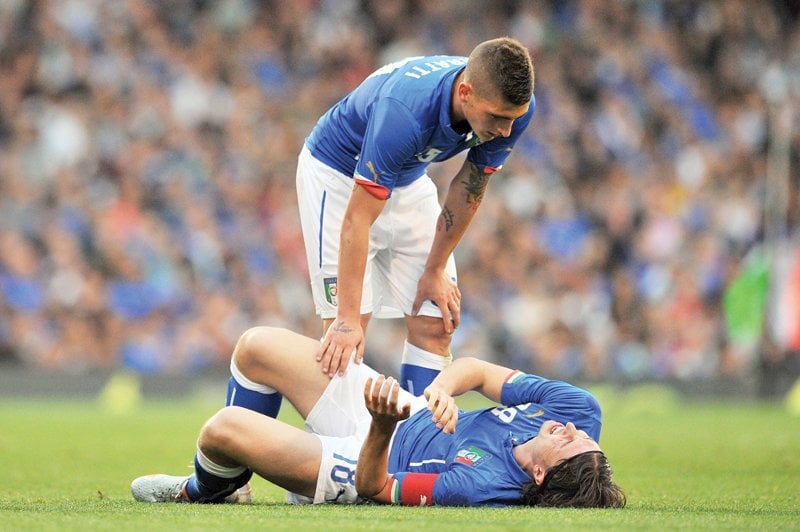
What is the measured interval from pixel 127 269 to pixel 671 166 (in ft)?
24.8

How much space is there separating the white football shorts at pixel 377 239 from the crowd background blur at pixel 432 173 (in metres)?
8.74

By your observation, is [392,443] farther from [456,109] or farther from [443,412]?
[456,109]

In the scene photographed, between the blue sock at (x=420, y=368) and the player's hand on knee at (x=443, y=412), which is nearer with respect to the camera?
the player's hand on knee at (x=443, y=412)

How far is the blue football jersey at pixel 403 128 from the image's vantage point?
6234 mm

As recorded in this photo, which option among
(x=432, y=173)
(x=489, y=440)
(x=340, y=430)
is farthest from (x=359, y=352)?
(x=432, y=173)

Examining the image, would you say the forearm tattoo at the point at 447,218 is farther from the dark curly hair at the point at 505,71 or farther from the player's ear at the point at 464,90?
the dark curly hair at the point at 505,71

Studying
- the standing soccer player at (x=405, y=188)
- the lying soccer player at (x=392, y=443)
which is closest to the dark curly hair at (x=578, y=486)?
the lying soccer player at (x=392, y=443)

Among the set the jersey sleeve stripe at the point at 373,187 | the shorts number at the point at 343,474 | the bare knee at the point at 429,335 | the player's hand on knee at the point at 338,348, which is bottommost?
the shorts number at the point at 343,474

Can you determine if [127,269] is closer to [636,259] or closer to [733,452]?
[636,259]

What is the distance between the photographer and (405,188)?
24.4ft

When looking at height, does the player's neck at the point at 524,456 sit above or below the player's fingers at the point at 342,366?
below

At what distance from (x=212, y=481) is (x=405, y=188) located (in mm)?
2249

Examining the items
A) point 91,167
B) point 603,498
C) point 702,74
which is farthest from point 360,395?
point 702,74

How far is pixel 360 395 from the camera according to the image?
242 inches
